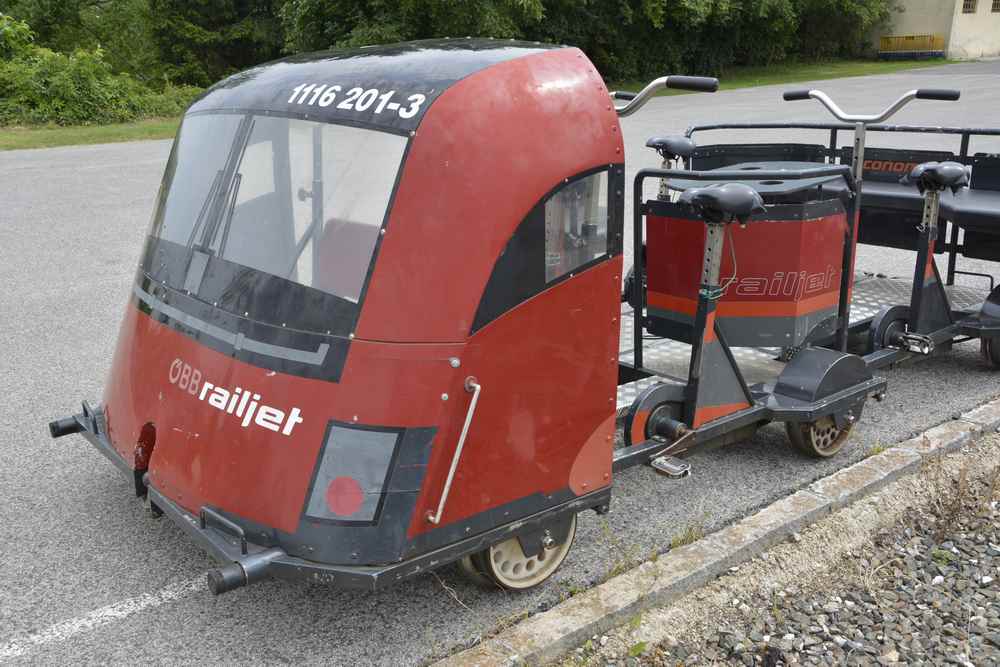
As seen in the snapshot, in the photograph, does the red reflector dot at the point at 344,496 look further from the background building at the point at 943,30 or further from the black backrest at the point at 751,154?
the background building at the point at 943,30

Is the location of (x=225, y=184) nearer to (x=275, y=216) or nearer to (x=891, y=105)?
(x=275, y=216)

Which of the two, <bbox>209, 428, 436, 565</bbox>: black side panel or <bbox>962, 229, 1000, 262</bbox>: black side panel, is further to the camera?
<bbox>962, 229, 1000, 262</bbox>: black side panel

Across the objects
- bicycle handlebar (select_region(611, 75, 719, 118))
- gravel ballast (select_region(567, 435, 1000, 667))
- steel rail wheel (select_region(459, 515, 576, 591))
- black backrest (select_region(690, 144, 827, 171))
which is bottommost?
gravel ballast (select_region(567, 435, 1000, 667))

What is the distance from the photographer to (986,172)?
6.15 m

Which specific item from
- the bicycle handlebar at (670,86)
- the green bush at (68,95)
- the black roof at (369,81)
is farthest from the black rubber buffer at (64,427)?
the green bush at (68,95)

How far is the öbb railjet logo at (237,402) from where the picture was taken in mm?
3156

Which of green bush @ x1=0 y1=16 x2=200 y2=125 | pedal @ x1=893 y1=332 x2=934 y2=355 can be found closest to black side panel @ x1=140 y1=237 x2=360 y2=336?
pedal @ x1=893 y1=332 x2=934 y2=355

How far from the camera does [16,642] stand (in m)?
3.38

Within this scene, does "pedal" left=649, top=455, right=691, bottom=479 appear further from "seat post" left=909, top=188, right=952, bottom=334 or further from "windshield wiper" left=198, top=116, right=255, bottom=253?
"seat post" left=909, top=188, right=952, bottom=334

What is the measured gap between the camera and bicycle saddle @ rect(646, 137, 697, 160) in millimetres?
5754

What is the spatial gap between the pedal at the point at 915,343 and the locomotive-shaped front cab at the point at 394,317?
2.56 meters

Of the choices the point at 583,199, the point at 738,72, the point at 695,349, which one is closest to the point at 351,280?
the point at 583,199

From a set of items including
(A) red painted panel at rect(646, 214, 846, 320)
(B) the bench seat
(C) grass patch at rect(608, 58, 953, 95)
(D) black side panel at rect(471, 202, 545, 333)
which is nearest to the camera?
(D) black side panel at rect(471, 202, 545, 333)

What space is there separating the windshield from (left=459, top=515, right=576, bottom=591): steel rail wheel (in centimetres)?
101
